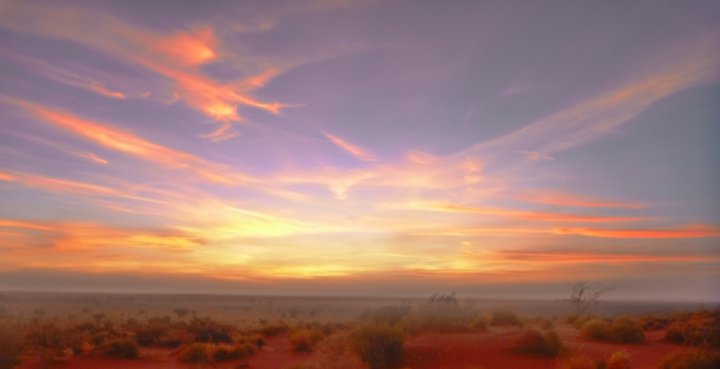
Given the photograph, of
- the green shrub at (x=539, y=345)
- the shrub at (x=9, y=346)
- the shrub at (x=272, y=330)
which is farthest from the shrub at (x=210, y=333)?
the green shrub at (x=539, y=345)

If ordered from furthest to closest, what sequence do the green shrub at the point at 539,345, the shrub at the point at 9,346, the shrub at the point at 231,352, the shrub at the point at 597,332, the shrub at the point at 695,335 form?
the shrub at the point at 597,332
the shrub at the point at 231,352
the shrub at the point at 695,335
the green shrub at the point at 539,345
the shrub at the point at 9,346

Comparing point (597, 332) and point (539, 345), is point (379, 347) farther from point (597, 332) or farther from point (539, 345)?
point (597, 332)

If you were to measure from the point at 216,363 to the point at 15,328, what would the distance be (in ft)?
26.7

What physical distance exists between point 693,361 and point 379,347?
412 inches

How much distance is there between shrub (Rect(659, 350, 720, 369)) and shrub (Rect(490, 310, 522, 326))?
1878 centimetres

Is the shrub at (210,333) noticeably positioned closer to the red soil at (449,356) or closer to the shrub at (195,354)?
the red soil at (449,356)

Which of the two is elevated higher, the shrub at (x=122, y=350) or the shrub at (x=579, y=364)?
the shrub at (x=579, y=364)

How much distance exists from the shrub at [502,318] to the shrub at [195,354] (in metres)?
19.4

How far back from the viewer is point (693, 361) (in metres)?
17.8

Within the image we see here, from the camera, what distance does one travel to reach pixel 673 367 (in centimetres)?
1794

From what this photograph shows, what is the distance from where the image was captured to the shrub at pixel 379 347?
21.5m

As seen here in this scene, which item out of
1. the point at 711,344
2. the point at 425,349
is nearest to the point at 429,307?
the point at 425,349

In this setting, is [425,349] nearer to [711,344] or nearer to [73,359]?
[711,344]

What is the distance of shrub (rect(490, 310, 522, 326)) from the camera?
37741 millimetres
